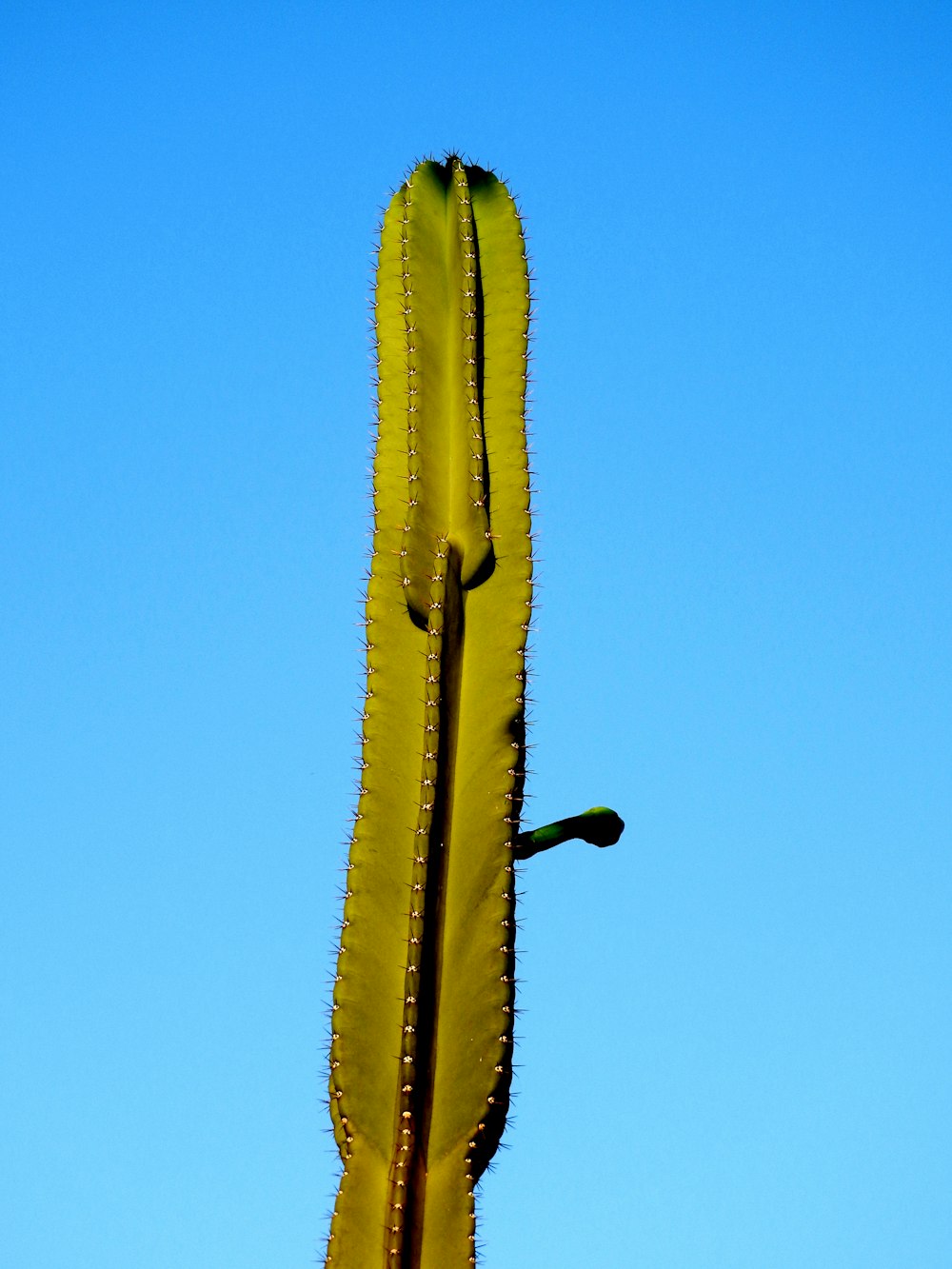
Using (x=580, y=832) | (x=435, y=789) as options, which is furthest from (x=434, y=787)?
(x=580, y=832)

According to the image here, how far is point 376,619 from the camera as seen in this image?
3.75m

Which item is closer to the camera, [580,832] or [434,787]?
[434,787]

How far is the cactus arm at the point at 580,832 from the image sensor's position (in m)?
3.65

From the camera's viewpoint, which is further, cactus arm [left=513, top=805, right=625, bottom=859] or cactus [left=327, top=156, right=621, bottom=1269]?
cactus arm [left=513, top=805, right=625, bottom=859]

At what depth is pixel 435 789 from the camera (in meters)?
3.43

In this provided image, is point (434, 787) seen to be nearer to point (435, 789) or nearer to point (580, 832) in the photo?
point (435, 789)

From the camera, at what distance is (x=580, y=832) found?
12.3 ft

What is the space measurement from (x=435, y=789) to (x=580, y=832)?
1.64 feet

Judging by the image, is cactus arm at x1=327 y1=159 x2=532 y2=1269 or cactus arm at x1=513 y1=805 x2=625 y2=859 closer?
cactus arm at x1=327 y1=159 x2=532 y2=1269

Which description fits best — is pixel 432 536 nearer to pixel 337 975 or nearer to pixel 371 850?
pixel 371 850

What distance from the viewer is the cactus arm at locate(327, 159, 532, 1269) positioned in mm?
3254

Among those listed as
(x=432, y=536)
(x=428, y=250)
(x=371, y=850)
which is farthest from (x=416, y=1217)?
(x=428, y=250)

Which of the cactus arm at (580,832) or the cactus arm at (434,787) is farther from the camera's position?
the cactus arm at (580,832)

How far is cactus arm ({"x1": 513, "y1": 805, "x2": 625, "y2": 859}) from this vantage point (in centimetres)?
365
